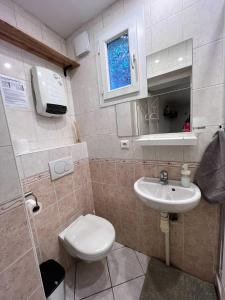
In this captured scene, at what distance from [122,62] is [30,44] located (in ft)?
2.61

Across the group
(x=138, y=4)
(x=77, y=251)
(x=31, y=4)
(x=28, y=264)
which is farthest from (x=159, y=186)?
(x=31, y=4)

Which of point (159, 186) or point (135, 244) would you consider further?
point (135, 244)

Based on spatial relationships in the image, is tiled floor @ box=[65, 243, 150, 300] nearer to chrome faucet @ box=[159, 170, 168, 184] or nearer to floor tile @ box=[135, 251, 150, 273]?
floor tile @ box=[135, 251, 150, 273]

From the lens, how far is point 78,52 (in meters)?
1.50

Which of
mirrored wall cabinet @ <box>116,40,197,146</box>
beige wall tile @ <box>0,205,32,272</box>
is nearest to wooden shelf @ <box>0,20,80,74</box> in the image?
mirrored wall cabinet @ <box>116,40,197,146</box>

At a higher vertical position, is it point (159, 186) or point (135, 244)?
point (159, 186)

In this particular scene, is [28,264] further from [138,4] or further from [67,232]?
[138,4]

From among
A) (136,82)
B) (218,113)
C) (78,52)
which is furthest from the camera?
(78,52)

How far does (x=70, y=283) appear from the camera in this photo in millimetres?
1335

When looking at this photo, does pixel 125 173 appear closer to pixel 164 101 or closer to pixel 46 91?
pixel 164 101

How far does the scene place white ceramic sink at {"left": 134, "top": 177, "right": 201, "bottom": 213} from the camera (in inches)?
36.0

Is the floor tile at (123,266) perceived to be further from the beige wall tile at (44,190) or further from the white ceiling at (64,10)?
the white ceiling at (64,10)

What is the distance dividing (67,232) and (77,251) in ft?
0.76

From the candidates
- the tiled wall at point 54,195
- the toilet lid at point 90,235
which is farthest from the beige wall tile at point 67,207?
the toilet lid at point 90,235
